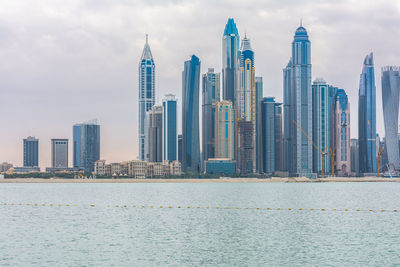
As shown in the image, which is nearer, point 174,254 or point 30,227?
point 174,254

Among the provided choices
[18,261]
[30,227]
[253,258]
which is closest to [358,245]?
[253,258]

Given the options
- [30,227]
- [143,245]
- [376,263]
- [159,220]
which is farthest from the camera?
[159,220]

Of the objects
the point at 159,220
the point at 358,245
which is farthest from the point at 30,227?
the point at 358,245

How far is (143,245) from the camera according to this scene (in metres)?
67.5

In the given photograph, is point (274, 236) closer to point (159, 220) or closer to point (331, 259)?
point (331, 259)

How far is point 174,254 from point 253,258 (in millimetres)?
8644

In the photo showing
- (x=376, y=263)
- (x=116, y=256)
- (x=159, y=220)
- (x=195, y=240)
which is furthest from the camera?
Answer: (x=159, y=220)

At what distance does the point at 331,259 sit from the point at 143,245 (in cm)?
2238

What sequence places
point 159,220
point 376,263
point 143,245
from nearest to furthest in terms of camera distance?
point 376,263 → point 143,245 → point 159,220

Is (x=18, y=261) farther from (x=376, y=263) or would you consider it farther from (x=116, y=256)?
(x=376, y=263)

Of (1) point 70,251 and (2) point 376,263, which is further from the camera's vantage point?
(1) point 70,251

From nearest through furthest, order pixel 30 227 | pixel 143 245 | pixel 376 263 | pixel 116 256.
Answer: pixel 376 263, pixel 116 256, pixel 143 245, pixel 30 227

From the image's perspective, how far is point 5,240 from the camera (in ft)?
237

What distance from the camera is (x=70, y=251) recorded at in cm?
6331
